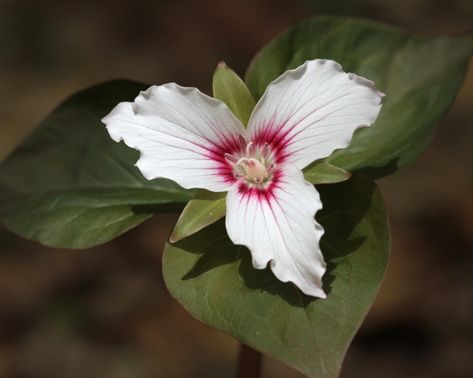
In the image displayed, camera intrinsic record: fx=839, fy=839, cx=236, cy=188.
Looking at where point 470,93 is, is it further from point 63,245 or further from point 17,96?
point 63,245

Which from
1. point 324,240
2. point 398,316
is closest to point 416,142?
point 324,240

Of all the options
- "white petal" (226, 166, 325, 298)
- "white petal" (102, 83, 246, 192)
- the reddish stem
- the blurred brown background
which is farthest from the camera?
the blurred brown background

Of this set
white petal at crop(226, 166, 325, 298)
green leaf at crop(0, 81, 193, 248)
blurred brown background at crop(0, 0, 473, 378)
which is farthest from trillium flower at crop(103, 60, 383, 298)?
blurred brown background at crop(0, 0, 473, 378)

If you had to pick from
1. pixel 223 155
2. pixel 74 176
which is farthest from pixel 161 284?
pixel 223 155

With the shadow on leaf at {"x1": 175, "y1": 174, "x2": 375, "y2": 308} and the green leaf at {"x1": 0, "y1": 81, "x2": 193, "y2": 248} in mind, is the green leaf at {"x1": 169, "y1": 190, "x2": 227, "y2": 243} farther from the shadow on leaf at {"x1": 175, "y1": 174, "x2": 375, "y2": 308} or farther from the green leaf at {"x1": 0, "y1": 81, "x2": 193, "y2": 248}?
the green leaf at {"x1": 0, "y1": 81, "x2": 193, "y2": 248}

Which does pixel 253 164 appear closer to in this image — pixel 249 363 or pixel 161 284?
pixel 249 363

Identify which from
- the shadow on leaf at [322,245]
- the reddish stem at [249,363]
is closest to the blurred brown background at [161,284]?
the reddish stem at [249,363]

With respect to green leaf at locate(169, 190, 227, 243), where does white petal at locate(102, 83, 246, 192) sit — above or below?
above
